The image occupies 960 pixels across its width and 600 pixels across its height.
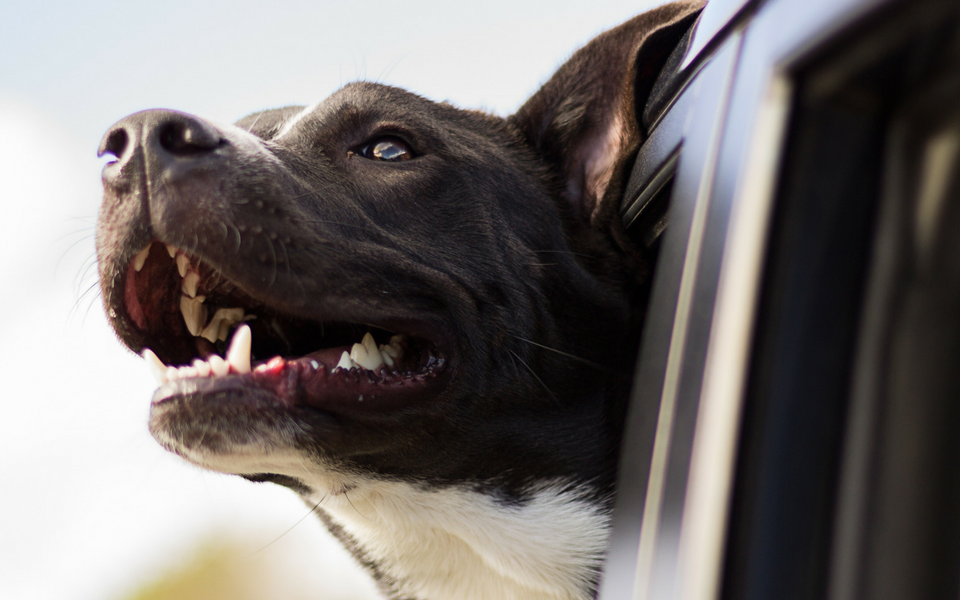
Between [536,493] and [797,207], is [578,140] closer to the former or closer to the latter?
[536,493]

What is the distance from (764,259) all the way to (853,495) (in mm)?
319

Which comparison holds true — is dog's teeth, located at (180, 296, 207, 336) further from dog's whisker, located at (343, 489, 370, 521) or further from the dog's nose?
dog's whisker, located at (343, 489, 370, 521)

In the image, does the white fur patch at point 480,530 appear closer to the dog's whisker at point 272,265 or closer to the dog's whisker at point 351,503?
the dog's whisker at point 351,503

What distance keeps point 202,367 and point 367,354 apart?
1.34 feet

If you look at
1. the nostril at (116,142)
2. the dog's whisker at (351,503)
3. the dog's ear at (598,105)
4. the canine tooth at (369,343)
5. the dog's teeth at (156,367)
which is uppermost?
the dog's ear at (598,105)

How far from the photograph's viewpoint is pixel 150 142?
183 cm

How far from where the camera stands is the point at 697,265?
1214 millimetres

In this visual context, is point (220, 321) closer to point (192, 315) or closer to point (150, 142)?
point (192, 315)

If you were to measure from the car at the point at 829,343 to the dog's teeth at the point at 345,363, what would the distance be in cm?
111

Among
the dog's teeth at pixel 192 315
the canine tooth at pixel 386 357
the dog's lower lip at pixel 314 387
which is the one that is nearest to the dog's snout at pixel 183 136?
the dog's teeth at pixel 192 315

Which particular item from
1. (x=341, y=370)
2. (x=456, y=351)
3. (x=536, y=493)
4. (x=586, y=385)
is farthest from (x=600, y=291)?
(x=341, y=370)

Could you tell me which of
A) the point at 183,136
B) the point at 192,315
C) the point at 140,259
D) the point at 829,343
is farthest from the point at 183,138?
the point at 829,343

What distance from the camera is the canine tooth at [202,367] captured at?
1936 millimetres

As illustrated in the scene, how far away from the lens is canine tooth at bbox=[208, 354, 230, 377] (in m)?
1.93
